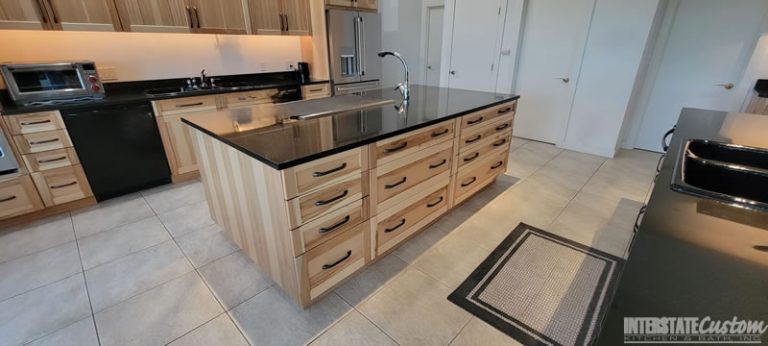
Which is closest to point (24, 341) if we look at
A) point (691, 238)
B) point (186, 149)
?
point (186, 149)

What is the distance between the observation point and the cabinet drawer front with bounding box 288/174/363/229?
135 centimetres

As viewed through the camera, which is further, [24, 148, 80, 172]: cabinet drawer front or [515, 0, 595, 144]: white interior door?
[515, 0, 595, 144]: white interior door

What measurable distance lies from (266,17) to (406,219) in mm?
3035

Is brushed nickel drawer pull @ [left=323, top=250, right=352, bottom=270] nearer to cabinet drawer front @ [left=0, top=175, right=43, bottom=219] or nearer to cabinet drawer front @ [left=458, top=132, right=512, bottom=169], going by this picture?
cabinet drawer front @ [left=458, top=132, right=512, bottom=169]

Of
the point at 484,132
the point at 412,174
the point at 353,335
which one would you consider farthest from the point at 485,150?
the point at 353,335

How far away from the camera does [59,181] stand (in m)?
2.52

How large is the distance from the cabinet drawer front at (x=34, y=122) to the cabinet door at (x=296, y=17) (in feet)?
7.70

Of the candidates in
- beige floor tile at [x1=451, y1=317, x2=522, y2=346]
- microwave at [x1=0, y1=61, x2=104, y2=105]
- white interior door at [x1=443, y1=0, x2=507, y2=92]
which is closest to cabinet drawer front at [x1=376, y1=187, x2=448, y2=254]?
beige floor tile at [x1=451, y1=317, x2=522, y2=346]

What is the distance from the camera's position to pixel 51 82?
8.02 feet

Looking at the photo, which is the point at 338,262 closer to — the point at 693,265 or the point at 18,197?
the point at 693,265

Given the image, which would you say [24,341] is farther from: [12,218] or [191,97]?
[191,97]

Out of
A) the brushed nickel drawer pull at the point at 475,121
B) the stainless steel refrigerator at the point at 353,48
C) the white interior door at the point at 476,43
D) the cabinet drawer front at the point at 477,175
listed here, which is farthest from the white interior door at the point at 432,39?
the brushed nickel drawer pull at the point at 475,121

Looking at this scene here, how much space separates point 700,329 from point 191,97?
3.58m

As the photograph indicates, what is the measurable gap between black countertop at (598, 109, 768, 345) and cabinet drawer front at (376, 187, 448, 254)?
123cm
